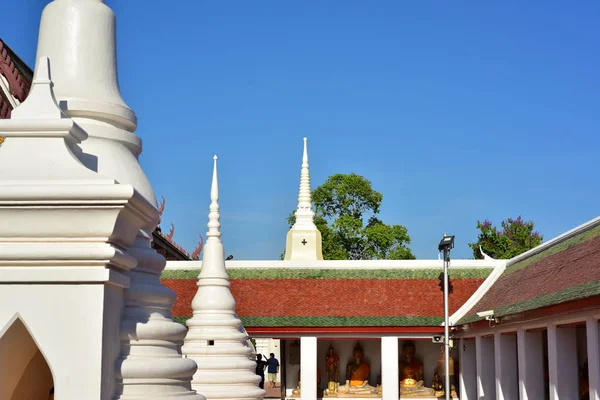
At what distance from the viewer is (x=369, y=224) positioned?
4725cm

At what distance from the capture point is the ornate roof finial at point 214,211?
14359 millimetres

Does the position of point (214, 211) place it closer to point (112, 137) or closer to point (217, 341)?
point (217, 341)

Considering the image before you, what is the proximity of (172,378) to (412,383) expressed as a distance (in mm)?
19801

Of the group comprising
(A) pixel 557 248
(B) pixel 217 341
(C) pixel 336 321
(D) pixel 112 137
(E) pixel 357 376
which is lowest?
(E) pixel 357 376

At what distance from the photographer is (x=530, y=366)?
670 inches

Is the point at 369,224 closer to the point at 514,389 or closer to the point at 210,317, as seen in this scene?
the point at 514,389

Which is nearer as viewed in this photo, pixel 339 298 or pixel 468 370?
pixel 468 370

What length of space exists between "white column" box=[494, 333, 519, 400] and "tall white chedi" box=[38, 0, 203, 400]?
14.5m

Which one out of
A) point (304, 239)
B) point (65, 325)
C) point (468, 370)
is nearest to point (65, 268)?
point (65, 325)

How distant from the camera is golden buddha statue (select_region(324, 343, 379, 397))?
24311 mm

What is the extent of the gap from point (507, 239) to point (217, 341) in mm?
→ 33218

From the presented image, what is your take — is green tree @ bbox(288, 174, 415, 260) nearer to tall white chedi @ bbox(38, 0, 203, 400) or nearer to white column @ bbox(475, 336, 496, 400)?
white column @ bbox(475, 336, 496, 400)

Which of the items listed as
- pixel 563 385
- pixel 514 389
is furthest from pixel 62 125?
pixel 514 389

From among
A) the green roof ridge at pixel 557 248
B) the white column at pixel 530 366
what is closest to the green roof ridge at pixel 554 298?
the white column at pixel 530 366
